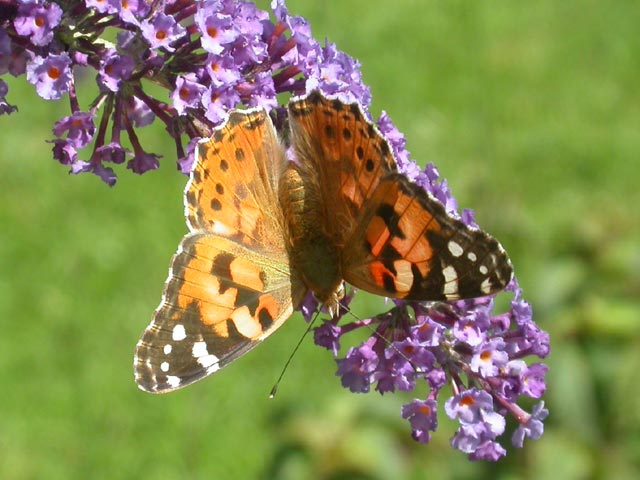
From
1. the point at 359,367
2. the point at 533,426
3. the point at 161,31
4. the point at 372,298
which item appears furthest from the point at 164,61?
the point at 372,298

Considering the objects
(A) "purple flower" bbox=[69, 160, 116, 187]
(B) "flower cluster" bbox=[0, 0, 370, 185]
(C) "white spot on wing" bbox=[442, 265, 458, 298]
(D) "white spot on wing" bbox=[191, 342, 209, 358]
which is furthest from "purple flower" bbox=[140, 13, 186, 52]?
(C) "white spot on wing" bbox=[442, 265, 458, 298]

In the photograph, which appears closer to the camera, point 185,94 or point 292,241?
point 185,94

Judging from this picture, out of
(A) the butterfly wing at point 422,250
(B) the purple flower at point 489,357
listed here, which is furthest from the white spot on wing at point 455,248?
(B) the purple flower at point 489,357

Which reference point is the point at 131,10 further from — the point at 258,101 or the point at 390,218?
the point at 390,218

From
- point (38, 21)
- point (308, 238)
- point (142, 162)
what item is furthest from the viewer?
point (308, 238)

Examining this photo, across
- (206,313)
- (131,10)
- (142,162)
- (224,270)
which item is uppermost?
(131,10)

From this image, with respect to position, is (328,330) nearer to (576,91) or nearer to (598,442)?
(598,442)

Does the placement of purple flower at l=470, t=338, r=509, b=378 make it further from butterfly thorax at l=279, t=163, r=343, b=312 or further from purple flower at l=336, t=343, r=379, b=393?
butterfly thorax at l=279, t=163, r=343, b=312

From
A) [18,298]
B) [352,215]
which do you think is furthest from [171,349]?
[18,298]
